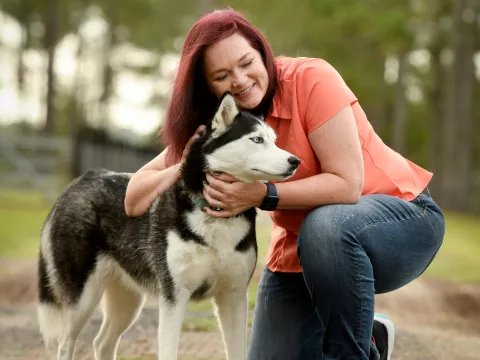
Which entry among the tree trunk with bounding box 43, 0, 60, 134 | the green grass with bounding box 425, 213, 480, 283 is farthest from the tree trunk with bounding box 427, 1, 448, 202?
the tree trunk with bounding box 43, 0, 60, 134

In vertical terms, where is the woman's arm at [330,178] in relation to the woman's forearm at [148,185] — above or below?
above

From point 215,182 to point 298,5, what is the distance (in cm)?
2078

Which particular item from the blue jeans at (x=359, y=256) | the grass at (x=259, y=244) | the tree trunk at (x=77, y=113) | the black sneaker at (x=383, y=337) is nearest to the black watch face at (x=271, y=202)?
the blue jeans at (x=359, y=256)

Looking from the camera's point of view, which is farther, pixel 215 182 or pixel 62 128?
pixel 62 128

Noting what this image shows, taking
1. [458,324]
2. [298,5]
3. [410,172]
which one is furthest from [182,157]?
[298,5]

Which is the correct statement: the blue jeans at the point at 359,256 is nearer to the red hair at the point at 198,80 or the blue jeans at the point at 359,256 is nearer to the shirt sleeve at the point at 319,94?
the shirt sleeve at the point at 319,94

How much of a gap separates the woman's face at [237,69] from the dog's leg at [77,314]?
1362 millimetres

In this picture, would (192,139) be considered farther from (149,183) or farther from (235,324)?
(235,324)

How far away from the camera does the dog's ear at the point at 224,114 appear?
3195 millimetres

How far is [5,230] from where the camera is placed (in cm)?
1168

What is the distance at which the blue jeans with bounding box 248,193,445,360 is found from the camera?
9.98 ft

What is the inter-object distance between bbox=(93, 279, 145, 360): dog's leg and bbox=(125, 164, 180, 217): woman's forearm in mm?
662

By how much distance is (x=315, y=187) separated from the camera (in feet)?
10.3

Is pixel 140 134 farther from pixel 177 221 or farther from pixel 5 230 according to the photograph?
pixel 177 221
